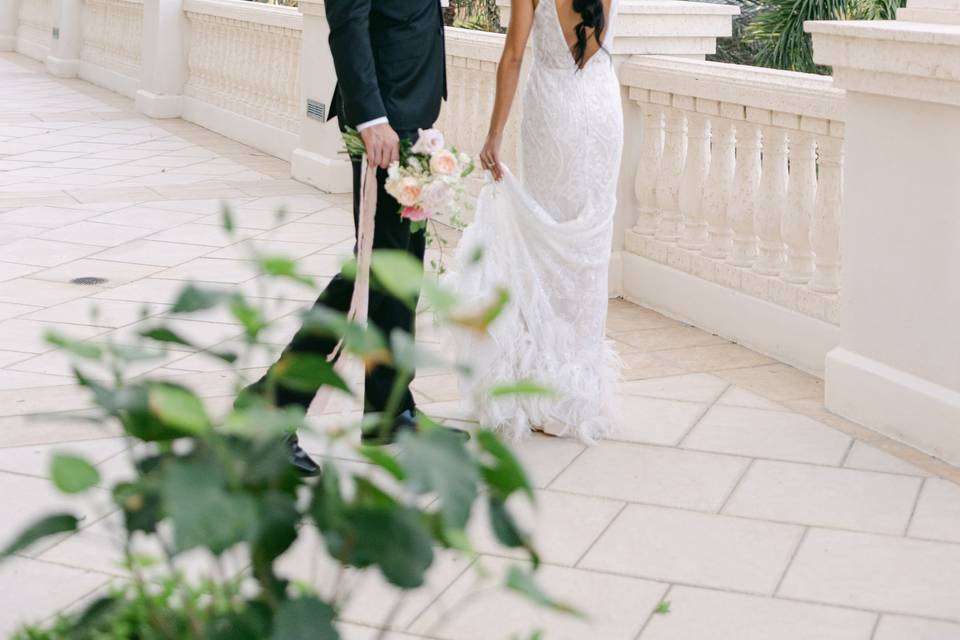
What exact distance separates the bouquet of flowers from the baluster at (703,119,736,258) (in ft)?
7.91

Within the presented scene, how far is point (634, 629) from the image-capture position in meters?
3.21

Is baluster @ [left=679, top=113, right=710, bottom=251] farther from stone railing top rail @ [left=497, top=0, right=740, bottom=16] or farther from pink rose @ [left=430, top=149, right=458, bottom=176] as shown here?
pink rose @ [left=430, top=149, right=458, bottom=176]

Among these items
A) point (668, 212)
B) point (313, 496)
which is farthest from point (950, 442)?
point (313, 496)

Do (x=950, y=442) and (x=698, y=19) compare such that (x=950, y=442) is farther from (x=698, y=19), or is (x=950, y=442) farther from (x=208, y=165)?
(x=208, y=165)

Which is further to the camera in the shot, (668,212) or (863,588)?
(668,212)

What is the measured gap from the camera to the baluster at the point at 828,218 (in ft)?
17.5

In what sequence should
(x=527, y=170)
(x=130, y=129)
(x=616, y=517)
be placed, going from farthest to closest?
(x=130, y=129) < (x=527, y=170) < (x=616, y=517)

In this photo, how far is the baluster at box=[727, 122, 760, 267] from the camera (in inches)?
233

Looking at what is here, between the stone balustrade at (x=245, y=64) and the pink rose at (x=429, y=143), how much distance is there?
6.99 meters

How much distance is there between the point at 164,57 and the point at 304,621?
12.9m

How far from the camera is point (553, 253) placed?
15.3ft

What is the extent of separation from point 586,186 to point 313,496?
3442mm

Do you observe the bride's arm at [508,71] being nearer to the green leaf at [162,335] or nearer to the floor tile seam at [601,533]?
the floor tile seam at [601,533]

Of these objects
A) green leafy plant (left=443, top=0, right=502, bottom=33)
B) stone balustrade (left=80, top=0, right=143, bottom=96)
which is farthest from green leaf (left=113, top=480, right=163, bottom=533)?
green leafy plant (left=443, top=0, right=502, bottom=33)
